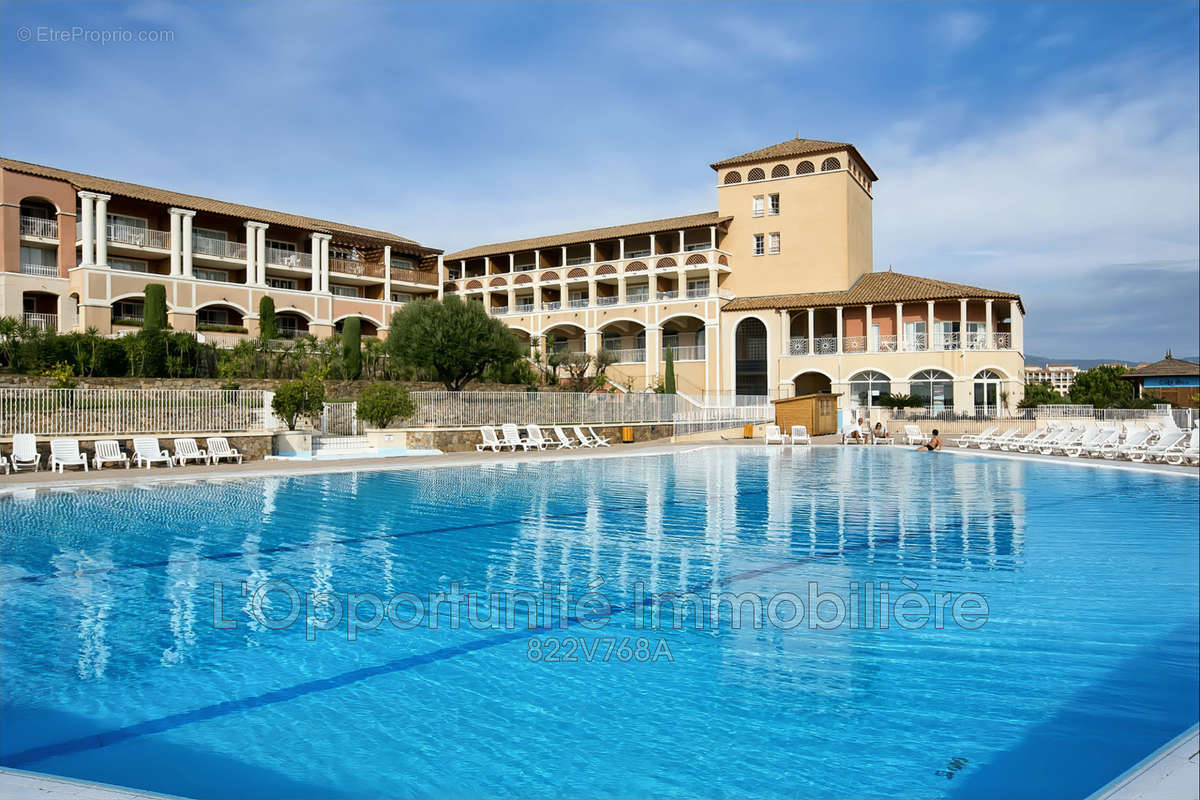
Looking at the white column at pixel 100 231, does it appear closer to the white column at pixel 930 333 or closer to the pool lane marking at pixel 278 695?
the pool lane marking at pixel 278 695

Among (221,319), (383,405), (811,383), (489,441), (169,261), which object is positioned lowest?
(489,441)

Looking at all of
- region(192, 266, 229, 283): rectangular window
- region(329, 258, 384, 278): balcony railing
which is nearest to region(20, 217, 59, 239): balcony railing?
region(192, 266, 229, 283): rectangular window

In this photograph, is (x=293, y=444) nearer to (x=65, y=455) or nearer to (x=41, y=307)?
(x=65, y=455)

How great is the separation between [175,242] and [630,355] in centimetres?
2258

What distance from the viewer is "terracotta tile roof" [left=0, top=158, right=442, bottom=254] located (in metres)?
34.6

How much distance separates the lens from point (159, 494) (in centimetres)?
1399

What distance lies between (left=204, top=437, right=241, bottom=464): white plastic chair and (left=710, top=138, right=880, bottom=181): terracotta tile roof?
102 ft

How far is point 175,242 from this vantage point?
120ft

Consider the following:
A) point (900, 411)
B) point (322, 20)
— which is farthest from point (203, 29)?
point (900, 411)

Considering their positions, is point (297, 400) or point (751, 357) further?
point (751, 357)

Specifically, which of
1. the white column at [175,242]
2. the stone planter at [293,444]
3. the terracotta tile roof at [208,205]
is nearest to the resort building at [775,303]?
the terracotta tile roof at [208,205]

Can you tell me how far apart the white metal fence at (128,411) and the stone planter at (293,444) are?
0.70 m

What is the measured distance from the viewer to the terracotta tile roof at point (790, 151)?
4028 cm

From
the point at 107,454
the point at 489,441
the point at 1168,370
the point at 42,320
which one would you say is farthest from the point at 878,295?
the point at 42,320
